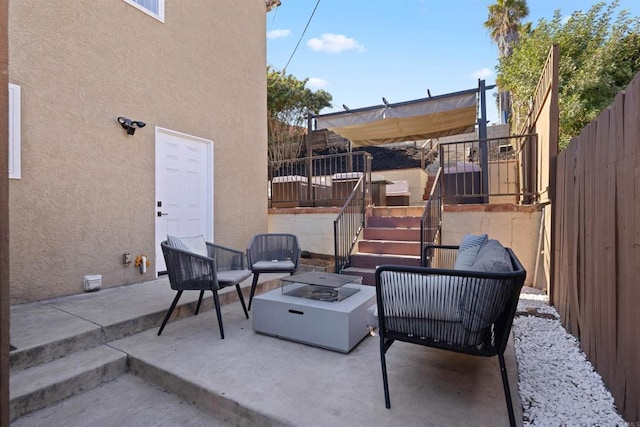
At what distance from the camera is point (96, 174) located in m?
3.60

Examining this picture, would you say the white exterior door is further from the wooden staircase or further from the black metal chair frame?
the black metal chair frame

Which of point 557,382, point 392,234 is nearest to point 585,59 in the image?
point 392,234

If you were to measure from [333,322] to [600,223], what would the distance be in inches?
76.8

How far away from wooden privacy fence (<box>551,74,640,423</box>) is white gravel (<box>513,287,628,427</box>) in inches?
2.9

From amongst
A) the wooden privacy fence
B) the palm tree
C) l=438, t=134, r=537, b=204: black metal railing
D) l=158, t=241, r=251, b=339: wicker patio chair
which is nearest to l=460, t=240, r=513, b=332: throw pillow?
the wooden privacy fence

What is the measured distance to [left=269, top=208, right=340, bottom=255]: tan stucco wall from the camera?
19.5 feet

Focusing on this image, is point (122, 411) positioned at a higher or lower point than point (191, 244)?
lower

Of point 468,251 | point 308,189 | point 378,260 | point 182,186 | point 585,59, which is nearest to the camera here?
point 468,251

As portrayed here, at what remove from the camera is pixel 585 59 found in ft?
20.1

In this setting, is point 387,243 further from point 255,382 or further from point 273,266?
point 255,382

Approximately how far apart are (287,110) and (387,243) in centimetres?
680

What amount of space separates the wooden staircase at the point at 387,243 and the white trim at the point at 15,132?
3844mm

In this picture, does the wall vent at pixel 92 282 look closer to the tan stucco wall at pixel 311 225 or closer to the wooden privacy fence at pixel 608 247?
the tan stucco wall at pixel 311 225

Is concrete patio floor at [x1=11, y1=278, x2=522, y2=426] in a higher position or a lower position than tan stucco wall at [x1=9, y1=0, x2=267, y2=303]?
lower
